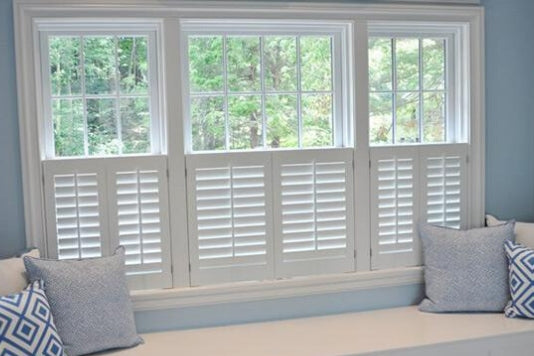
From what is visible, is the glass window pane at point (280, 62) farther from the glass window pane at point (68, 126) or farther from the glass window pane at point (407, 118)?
the glass window pane at point (68, 126)

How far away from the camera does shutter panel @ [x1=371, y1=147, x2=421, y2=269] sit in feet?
10.2

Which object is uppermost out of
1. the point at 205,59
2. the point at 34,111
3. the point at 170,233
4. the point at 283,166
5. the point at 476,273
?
the point at 205,59

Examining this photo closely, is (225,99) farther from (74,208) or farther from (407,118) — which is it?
(407,118)

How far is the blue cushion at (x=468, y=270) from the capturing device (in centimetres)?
297

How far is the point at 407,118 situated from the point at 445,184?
39 cm

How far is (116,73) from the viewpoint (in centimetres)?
285

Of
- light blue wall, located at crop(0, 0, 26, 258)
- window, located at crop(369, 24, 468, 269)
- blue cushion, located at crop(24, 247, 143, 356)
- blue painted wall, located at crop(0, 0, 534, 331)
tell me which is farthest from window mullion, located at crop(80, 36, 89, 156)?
window, located at crop(369, 24, 468, 269)

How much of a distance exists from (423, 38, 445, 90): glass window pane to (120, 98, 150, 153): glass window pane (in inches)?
56.0

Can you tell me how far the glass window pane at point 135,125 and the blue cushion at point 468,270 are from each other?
147 cm

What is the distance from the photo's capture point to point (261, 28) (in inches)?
117

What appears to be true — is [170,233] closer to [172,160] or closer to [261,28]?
[172,160]

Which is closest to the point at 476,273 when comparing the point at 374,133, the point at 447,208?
the point at 447,208

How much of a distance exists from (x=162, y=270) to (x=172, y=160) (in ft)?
1.66

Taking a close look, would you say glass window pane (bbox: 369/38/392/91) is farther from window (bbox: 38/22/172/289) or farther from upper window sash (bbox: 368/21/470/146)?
window (bbox: 38/22/172/289)
